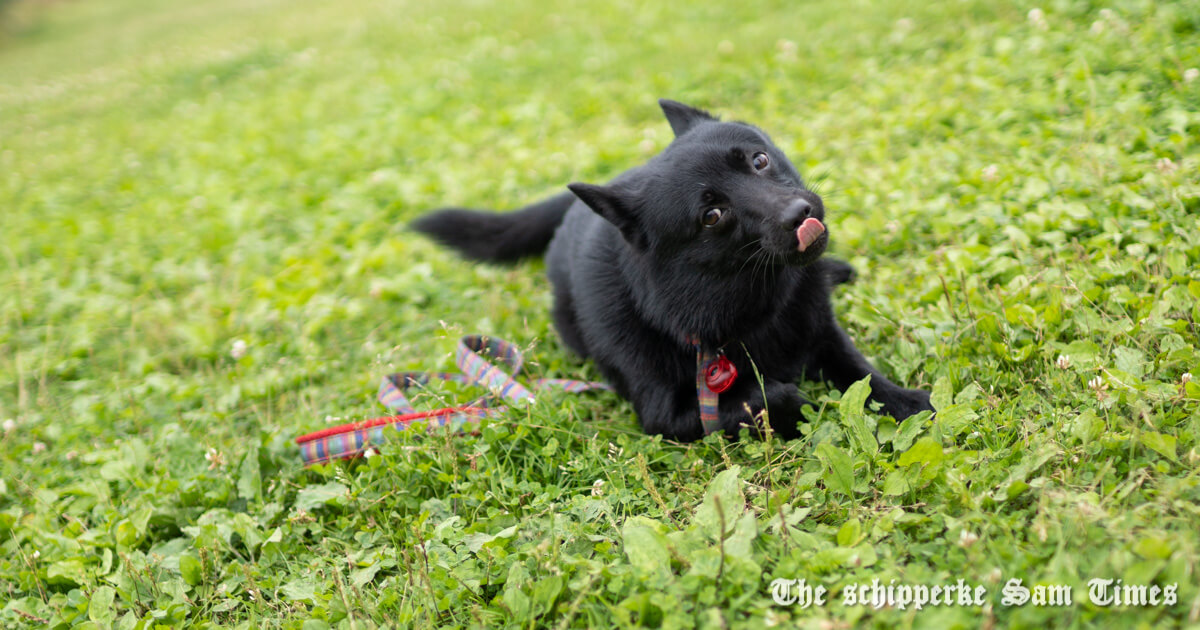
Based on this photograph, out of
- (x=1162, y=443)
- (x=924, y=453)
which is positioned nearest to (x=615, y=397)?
(x=924, y=453)

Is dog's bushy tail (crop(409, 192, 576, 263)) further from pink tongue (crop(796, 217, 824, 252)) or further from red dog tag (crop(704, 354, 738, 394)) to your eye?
pink tongue (crop(796, 217, 824, 252))

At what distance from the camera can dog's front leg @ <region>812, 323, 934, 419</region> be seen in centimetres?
236

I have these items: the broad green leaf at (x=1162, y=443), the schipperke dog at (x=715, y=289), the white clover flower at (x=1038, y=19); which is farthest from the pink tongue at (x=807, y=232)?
the white clover flower at (x=1038, y=19)

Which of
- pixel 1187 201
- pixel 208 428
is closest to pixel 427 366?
pixel 208 428

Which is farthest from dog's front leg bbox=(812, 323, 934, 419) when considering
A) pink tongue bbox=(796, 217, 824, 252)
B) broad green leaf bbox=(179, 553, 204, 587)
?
broad green leaf bbox=(179, 553, 204, 587)

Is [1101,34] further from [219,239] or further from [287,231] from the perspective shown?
[219,239]

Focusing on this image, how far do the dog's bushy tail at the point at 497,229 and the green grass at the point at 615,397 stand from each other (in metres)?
0.22

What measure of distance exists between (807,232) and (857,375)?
57 centimetres

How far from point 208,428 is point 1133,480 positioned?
3.18m

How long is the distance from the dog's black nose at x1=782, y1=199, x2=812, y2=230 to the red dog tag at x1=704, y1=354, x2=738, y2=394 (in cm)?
51

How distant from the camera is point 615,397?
113 inches

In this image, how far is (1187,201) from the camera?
2664 mm

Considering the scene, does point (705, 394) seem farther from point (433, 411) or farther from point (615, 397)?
point (433, 411)

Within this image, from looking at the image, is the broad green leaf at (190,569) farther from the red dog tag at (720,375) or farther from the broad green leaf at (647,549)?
the red dog tag at (720,375)
